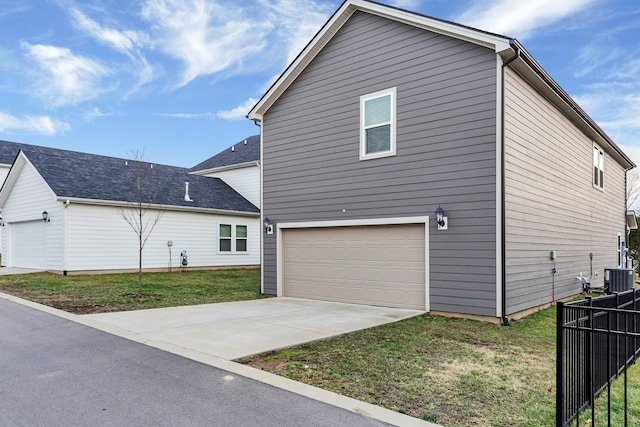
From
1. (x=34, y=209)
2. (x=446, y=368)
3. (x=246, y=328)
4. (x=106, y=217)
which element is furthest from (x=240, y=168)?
(x=446, y=368)

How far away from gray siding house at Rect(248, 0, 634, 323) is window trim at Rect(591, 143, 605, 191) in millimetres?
1593

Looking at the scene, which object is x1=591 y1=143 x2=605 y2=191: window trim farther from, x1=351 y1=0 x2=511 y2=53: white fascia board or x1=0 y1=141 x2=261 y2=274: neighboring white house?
x1=0 y1=141 x2=261 y2=274: neighboring white house

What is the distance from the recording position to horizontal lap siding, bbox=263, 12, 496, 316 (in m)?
8.06

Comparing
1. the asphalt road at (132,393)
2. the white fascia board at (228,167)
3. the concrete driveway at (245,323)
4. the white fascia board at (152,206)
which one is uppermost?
the white fascia board at (228,167)

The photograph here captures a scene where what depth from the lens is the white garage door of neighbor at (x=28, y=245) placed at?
1719 centimetres

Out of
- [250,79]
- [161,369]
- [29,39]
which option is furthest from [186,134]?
[161,369]

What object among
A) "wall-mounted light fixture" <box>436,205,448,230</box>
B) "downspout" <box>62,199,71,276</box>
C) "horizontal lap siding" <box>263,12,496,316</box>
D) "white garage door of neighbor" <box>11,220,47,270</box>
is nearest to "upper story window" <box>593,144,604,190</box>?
"horizontal lap siding" <box>263,12,496,316</box>

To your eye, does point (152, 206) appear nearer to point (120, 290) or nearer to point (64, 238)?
point (64, 238)

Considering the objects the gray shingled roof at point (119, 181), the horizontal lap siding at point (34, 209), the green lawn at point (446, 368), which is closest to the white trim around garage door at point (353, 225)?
the green lawn at point (446, 368)

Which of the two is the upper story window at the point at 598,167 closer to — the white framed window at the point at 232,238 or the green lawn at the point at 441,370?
the green lawn at the point at 441,370

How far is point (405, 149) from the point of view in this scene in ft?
29.8

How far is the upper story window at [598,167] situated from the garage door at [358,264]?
28.3 ft

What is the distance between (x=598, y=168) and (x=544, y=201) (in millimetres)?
6503

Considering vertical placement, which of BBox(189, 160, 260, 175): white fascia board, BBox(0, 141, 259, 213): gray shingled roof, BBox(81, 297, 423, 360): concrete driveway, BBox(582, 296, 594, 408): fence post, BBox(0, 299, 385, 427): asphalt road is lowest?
BBox(81, 297, 423, 360): concrete driveway
